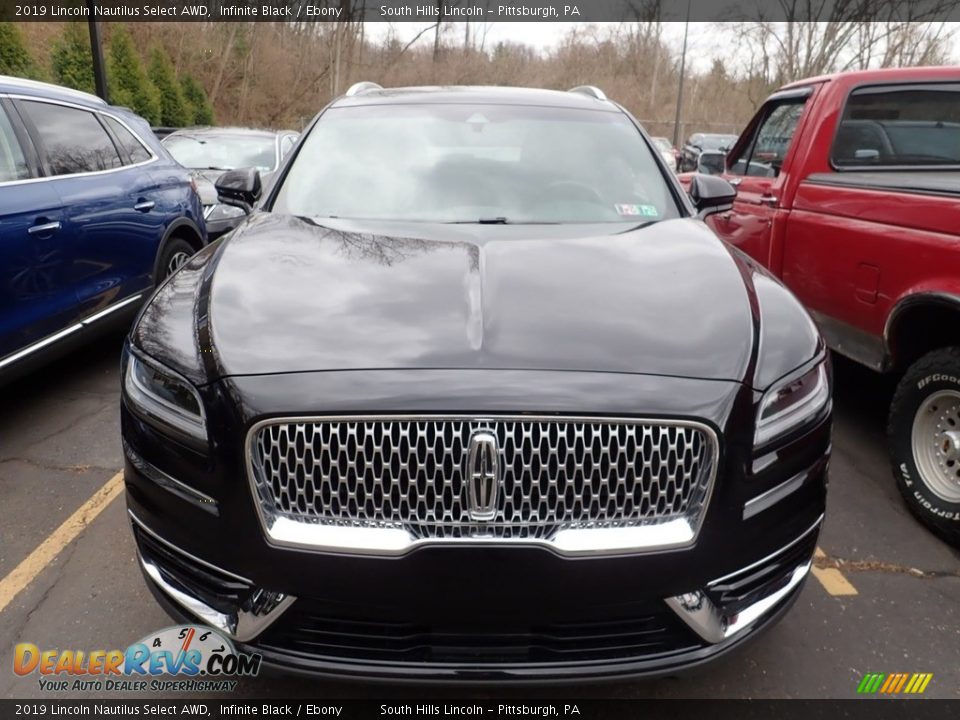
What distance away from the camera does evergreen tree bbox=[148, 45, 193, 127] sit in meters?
21.4

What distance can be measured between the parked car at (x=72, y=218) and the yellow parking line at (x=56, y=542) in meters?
0.85

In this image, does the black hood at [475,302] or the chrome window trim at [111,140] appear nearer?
the black hood at [475,302]

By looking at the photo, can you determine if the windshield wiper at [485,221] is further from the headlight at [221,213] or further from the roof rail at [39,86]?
the headlight at [221,213]

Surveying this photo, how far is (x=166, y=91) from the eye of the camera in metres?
21.6

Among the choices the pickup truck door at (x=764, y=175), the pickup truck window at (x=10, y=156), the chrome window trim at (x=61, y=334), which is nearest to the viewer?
the chrome window trim at (x=61, y=334)

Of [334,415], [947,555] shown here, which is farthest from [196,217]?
[947,555]

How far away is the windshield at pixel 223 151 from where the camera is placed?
30.4 feet

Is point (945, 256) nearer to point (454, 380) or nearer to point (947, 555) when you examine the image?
point (947, 555)

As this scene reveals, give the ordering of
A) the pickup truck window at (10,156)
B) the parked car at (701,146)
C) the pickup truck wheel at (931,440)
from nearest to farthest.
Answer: the pickup truck wheel at (931,440) → the pickup truck window at (10,156) → the parked car at (701,146)

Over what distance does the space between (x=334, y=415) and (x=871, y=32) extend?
28.6 m

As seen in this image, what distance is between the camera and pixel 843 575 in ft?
9.87

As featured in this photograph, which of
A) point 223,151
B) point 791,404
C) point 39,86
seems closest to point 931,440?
point 791,404

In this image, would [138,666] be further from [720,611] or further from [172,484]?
[720,611]

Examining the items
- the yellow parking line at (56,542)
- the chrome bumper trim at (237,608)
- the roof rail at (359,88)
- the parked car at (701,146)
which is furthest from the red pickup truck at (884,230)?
the parked car at (701,146)
